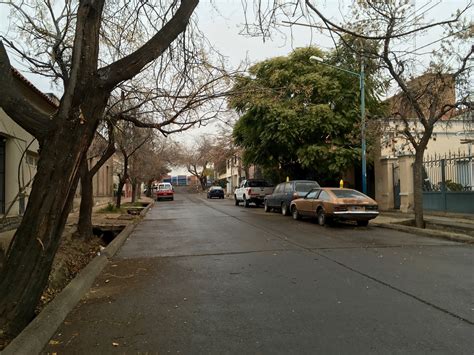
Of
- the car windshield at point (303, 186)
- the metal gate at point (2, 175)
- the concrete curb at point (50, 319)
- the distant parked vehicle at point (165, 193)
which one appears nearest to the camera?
the concrete curb at point (50, 319)

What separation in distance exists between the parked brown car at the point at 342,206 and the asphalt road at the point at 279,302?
4.74 metres

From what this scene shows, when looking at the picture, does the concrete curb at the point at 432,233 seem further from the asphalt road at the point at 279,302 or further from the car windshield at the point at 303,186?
the car windshield at the point at 303,186

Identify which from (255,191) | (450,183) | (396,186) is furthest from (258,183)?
(450,183)

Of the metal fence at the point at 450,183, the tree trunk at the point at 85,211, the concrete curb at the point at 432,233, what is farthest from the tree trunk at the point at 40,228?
the metal fence at the point at 450,183

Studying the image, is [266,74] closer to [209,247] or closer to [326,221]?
[326,221]

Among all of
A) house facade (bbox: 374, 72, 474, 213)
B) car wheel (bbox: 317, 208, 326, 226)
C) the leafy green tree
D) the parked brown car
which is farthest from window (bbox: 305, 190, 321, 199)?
the leafy green tree

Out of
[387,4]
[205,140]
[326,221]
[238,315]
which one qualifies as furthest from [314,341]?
[205,140]

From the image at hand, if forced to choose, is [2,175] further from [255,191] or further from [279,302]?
[255,191]

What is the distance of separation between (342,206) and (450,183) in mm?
6429

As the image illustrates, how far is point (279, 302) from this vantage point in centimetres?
591

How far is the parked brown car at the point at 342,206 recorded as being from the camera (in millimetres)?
15672

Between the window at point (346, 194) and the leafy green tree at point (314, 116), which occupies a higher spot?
the leafy green tree at point (314, 116)

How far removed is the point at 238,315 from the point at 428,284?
10.5 ft

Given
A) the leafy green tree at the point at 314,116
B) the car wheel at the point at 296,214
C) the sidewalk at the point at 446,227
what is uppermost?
the leafy green tree at the point at 314,116
